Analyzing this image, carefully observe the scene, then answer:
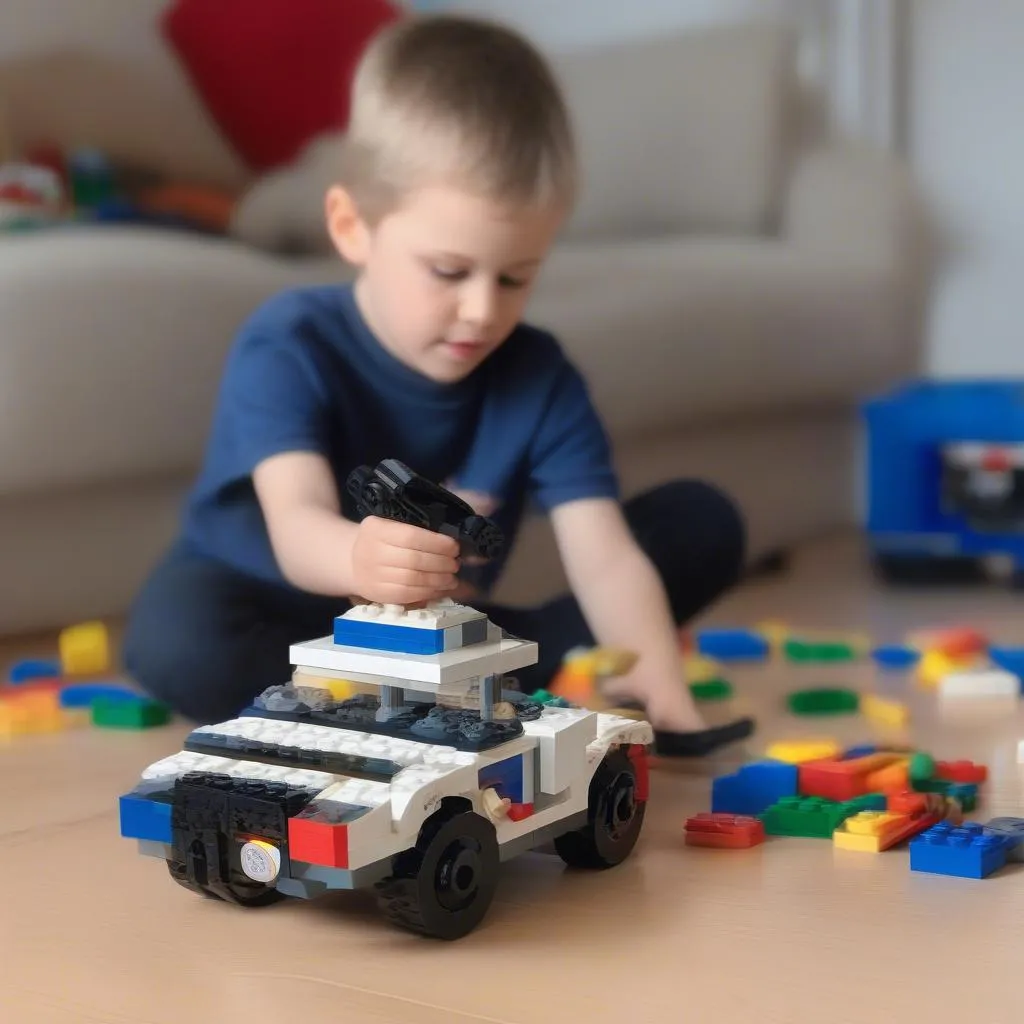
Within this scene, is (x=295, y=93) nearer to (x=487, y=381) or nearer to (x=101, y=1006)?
(x=487, y=381)

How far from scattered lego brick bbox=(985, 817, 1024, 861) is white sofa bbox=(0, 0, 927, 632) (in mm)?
805

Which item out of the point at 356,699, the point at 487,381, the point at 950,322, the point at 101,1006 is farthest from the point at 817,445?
the point at 101,1006

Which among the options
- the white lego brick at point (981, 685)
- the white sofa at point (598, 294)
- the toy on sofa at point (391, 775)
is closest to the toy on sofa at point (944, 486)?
the white sofa at point (598, 294)

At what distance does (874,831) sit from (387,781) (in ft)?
1.10

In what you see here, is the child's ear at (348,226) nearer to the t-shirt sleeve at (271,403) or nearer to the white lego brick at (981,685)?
the t-shirt sleeve at (271,403)

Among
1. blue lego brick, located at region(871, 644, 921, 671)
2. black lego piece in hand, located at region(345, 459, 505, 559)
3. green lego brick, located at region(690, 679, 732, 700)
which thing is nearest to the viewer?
black lego piece in hand, located at region(345, 459, 505, 559)

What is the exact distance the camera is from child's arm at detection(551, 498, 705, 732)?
3.94ft

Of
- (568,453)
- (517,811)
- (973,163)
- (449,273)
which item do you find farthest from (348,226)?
(973,163)

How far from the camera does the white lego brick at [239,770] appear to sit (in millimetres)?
791

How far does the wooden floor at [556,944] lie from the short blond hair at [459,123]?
456 millimetres

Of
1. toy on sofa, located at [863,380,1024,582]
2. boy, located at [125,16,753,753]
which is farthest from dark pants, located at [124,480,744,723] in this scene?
toy on sofa, located at [863,380,1024,582]

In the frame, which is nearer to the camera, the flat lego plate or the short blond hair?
the flat lego plate

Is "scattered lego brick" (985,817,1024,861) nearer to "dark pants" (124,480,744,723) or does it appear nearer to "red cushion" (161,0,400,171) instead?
"dark pants" (124,480,744,723)

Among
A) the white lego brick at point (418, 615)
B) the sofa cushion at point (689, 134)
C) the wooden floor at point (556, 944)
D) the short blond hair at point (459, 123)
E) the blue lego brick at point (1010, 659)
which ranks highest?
the sofa cushion at point (689, 134)
